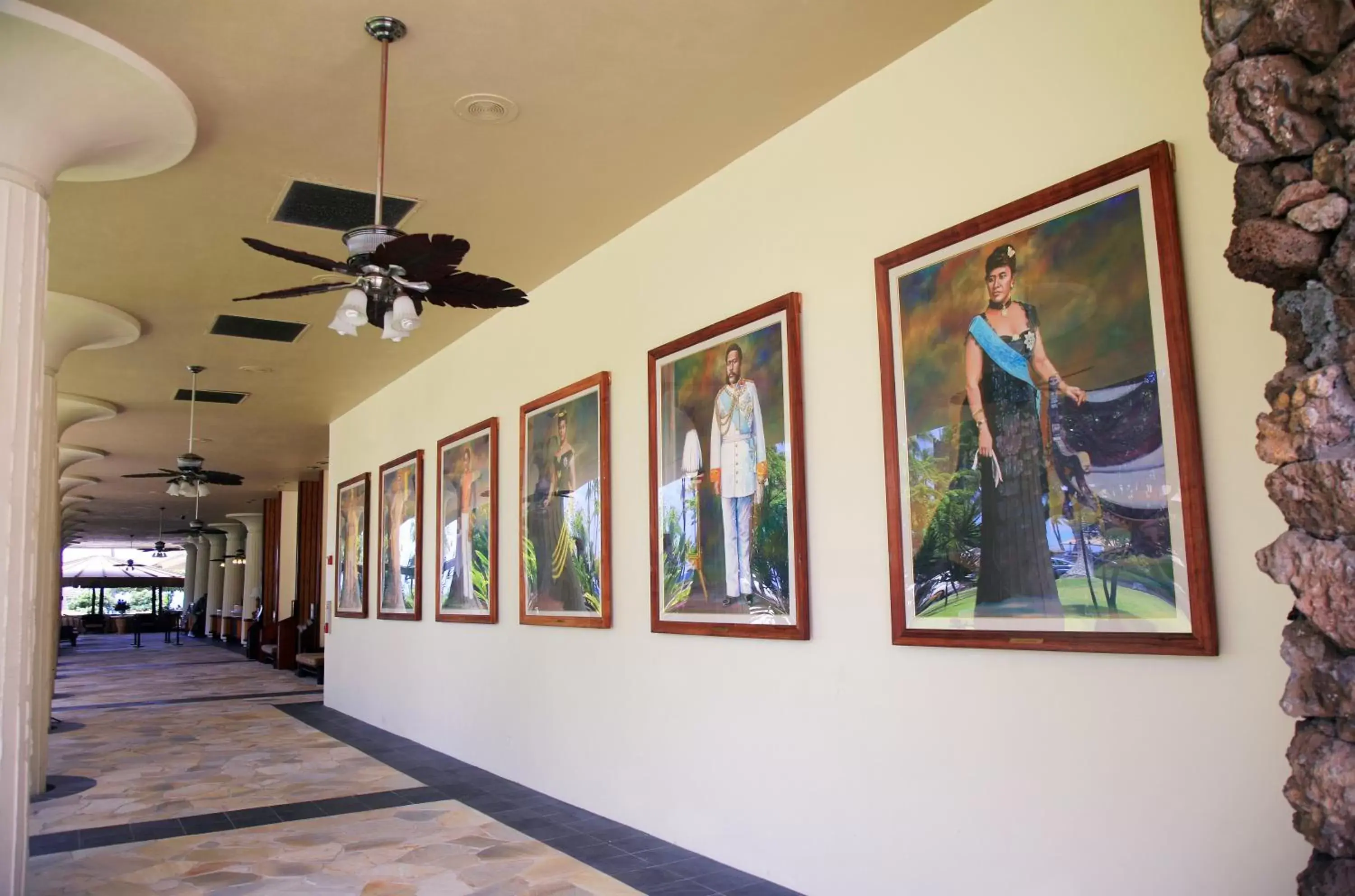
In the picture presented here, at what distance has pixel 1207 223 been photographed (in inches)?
124

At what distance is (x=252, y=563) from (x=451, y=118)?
25366mm

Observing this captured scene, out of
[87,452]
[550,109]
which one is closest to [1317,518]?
[550,109]

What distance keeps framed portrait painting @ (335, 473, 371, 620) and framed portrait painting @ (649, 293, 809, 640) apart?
657 cm

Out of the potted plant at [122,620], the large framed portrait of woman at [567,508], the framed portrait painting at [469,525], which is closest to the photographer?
the large framed portrait of woman at [567,508]

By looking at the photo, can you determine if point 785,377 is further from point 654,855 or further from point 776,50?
point 654,855

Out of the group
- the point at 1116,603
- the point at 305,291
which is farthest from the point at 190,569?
the point at 1116,603

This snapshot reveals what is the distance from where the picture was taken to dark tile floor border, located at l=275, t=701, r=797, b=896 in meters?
4.75

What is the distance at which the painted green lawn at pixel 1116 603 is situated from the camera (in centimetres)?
317

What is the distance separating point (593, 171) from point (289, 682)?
1327 centimetres

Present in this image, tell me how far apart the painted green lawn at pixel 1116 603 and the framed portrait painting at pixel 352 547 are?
8999 millimetres

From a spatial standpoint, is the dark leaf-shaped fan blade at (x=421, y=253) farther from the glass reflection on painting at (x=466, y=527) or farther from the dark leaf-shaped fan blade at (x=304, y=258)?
the glass reflection on painting at (x=466, y=527)

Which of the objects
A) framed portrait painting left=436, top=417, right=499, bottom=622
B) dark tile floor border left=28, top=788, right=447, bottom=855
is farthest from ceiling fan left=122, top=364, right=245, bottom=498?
dark tile floor border left=28, top=788, right=447, bottom=855

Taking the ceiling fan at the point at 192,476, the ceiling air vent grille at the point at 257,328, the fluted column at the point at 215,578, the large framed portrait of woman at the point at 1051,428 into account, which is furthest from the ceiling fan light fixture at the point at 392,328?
the fluted column at the point at 215,578

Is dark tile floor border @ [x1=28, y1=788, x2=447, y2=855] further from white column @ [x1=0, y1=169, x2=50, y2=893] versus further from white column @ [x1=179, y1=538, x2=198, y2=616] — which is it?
white column @ [x1=179, y1=538, x2=198, y2=616]
